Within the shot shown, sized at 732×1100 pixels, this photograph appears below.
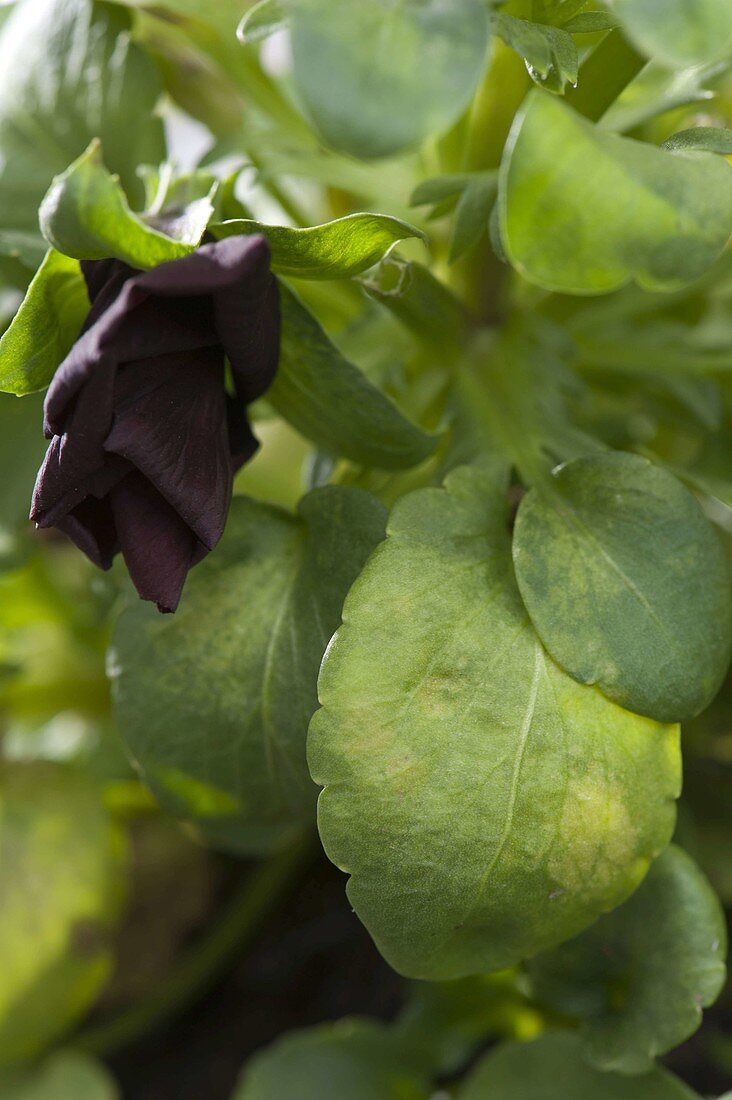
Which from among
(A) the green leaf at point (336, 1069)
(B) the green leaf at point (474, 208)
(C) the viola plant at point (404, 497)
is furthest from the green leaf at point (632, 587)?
(A) the green leaf at point (336, 1069)

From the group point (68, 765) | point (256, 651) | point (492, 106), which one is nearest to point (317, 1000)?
point (68, 765)

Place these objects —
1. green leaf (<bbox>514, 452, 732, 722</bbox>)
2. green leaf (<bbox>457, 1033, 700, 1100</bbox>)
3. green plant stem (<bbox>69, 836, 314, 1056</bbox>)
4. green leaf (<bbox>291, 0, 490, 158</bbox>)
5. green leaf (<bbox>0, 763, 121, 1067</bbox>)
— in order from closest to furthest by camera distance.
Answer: green leaf (<bbox>291, 0, 490, 158</bbox>) < green leaf (<bbox>514, 452, 732, 722</bbox>) < green leaf (<bbox>457, 1033, 700, 1100</bbox>) < green leaf (<bbox>0, 763, 121, 1067</bbox>) < green plant stem (<bbox>69, 836, 314, 1056</bbox>)

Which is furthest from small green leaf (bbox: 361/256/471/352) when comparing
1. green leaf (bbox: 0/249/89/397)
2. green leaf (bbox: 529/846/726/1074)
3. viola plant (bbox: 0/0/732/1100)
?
green leaf (bbox: 529/846/726/1074)

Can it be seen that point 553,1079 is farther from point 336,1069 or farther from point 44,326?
point 44,326

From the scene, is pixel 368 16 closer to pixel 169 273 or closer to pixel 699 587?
pixel 169 273

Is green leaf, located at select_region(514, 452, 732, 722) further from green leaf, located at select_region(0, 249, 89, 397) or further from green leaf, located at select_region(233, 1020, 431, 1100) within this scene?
green leaf, located at select_region(233, 1020, 431, 1100)

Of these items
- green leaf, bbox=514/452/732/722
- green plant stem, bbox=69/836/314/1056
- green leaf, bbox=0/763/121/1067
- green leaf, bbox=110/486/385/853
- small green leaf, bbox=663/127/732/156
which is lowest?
green plant stem, bbox=69/836/314/1056
